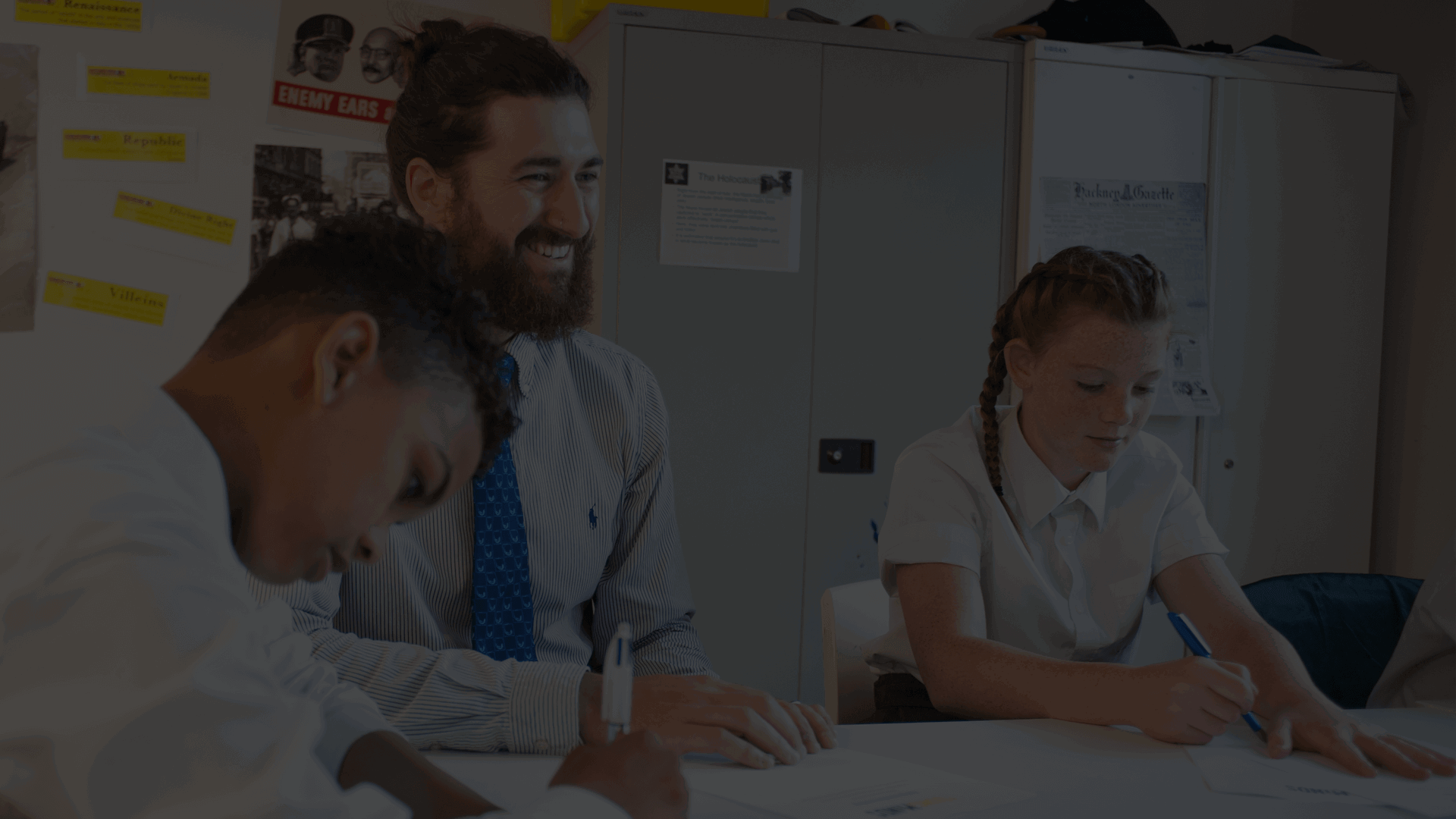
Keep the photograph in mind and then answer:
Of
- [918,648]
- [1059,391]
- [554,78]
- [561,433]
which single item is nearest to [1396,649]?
[1059,391]

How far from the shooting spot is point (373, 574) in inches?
50.8

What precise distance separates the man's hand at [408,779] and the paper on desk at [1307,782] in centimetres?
71

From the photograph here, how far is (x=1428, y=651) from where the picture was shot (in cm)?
153

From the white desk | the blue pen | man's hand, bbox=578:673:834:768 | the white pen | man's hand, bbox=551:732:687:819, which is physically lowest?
the white desk

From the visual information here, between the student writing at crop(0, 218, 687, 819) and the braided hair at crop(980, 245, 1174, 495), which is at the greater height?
the braided hair at crop(980, 245, 1174, 495)

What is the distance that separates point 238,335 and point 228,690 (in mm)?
291

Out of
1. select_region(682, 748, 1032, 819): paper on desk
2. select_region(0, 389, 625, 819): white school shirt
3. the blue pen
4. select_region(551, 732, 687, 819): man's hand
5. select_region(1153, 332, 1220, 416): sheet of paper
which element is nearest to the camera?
select_region(0, 389, 625, 819): white school shirt

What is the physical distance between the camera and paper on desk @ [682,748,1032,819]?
0.91m

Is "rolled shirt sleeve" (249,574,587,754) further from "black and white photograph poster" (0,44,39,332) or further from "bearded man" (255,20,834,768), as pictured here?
"black and white photograph poster" (0,44,39,332)

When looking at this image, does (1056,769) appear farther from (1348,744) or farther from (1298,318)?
(1298,318)

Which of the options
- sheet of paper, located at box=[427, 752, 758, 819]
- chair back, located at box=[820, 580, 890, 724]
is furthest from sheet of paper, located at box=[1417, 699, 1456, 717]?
sheet of paper, located at box=[427, 752, 758, 819]

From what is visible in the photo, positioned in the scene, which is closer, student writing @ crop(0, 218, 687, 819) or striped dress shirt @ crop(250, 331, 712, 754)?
student writing @ crop(0, 218, 687, 819)

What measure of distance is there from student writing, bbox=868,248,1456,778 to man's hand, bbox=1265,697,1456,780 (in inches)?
6.0

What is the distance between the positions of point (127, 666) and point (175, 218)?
8.16 feet
